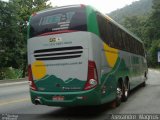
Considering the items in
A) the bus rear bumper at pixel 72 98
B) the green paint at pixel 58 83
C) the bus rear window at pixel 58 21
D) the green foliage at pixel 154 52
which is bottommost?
the green foliage at pixel 154 52

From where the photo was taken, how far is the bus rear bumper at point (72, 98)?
10891mm

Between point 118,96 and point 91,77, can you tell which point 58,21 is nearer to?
point 91,77

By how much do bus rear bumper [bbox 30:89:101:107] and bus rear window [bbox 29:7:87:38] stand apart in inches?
74.0

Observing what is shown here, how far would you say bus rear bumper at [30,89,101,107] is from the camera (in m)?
10.9

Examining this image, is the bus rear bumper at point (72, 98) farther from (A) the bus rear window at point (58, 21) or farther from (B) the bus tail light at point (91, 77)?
(A) the bus rear window at point (58, 21)

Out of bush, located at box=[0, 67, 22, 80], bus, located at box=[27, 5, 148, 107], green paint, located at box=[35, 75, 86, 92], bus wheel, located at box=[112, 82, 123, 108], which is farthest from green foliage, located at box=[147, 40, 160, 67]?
green paint, located at box=[35, 75, 86, 92]

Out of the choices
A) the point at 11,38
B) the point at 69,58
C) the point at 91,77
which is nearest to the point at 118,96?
the point at 91,77

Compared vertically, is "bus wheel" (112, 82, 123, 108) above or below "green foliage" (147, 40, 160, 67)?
above

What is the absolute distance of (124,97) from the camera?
1498cm

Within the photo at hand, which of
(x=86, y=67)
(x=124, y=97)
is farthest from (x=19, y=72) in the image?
A: (x=86, y=67)

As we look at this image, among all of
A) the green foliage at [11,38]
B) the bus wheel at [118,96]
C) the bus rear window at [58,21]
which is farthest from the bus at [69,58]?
the green foliage at [11,38]

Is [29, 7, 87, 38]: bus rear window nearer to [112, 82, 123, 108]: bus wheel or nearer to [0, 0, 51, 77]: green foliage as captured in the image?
[112, 82, 123, 108]: bus wheel

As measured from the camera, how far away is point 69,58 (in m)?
11.2

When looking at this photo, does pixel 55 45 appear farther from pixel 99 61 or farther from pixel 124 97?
pixel 124 97
